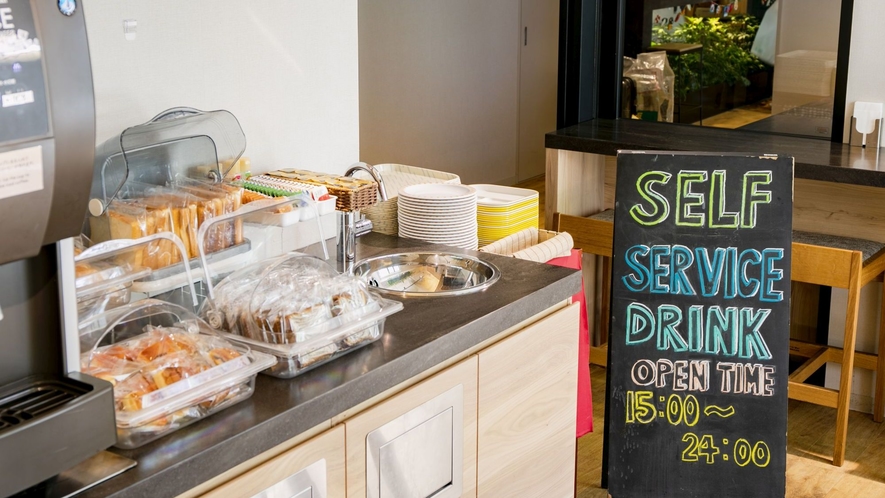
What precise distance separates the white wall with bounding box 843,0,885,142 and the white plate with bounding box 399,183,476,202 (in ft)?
5.53

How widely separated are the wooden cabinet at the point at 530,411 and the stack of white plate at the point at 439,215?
1.19ft

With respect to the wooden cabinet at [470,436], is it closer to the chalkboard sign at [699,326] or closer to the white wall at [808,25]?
the chalkboard sign at [699,326]

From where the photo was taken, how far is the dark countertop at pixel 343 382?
121 centimetres

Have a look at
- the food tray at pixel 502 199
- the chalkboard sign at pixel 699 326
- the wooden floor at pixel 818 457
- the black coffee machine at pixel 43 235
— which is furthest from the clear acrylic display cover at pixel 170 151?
the wooden floor at pixel 818 457

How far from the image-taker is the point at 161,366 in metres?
1.32

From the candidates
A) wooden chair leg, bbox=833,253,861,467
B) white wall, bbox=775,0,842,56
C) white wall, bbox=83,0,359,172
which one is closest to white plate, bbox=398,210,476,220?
white wall, bbox=83,0,359,172

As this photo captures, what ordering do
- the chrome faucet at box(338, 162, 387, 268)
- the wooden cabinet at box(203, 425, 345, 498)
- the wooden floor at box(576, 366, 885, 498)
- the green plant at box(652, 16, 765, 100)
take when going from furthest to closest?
1. the green plant at box(652, 16, 765, 100)
2. the wooden floor at box(576, 366, 885, 498)
3. the chrome faucet at box(338, 162, 387, 268)
4. the wooden cabinet at box(203, 425, 345, 498)

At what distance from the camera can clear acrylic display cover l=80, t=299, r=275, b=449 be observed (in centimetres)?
125

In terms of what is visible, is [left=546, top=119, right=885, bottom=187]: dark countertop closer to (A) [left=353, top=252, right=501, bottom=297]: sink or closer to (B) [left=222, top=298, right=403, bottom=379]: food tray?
(A) [left=353, top=252, right=501, bottom=297]: sink

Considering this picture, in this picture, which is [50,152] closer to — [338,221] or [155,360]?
[155,360]

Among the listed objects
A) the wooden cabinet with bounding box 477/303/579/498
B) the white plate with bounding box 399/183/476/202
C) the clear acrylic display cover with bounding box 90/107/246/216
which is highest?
the clear acrylic display cover with bounding box 90/107/246/216

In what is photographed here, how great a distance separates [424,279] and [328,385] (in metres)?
0.69

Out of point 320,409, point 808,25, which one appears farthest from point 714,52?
point 320,409

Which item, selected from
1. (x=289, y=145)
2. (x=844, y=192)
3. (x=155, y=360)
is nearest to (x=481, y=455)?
(x=155, y=360)
